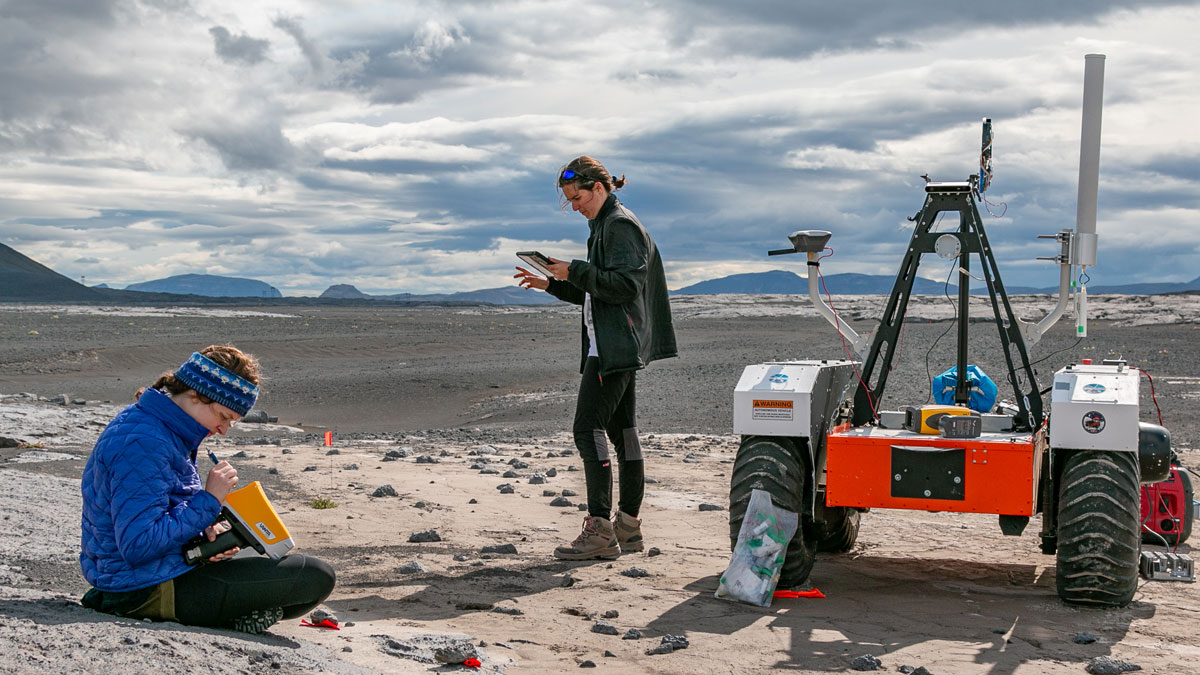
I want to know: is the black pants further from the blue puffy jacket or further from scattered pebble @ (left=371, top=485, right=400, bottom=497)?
the blue puffy jacket

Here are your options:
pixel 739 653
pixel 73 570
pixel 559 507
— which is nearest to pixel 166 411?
pixel 73 570

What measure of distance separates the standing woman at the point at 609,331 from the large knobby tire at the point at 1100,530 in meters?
2.40

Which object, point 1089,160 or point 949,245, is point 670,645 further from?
point 1089,160

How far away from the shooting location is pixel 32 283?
154 meters

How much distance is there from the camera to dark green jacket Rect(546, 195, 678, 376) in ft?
21.7

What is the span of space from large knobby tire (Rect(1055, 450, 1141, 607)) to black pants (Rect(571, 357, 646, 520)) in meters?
2.47

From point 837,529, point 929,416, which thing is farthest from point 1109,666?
point 837,529

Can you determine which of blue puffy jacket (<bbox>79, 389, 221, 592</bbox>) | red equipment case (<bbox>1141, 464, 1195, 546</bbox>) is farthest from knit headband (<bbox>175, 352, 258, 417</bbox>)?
red equipment case (<bbox>1141, 464, 1195, 546</bbox>)

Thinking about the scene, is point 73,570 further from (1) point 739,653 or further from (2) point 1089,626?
(2) point 1089,626

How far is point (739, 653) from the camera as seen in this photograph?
5086 mm

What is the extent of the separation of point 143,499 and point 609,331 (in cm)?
317

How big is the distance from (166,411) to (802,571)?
3.64 m

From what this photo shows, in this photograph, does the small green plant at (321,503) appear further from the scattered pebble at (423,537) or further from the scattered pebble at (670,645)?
the scattered pebble at (670,645)

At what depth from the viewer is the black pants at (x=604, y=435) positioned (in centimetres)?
680
